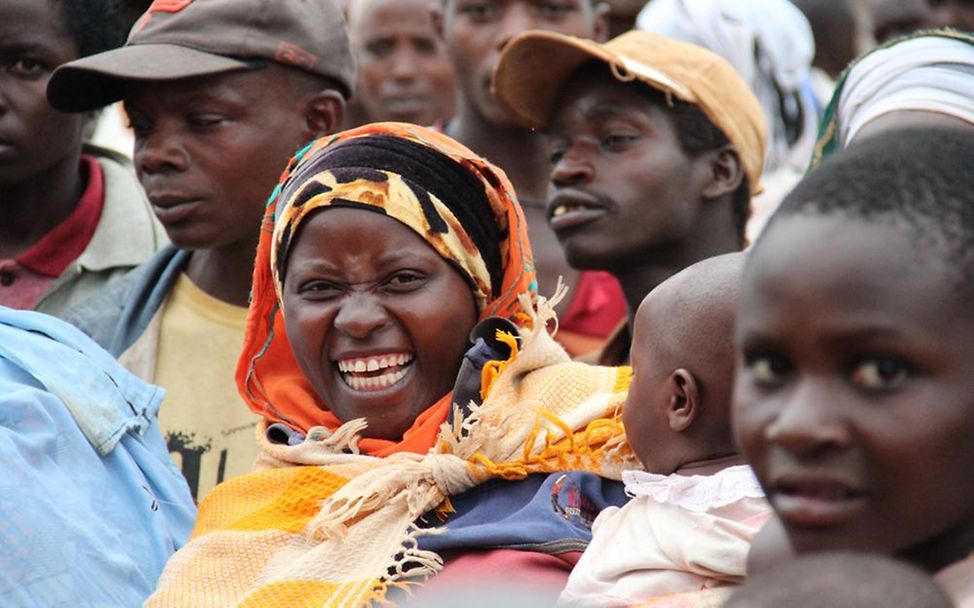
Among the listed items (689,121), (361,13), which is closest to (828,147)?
(689,121)

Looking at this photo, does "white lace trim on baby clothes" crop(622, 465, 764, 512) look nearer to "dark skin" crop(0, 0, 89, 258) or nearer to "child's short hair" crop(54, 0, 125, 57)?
"dark skin" crop(0, 0, 89, 258)

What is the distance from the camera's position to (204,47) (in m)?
4.70

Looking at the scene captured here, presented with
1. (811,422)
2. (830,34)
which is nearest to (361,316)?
(811,422)

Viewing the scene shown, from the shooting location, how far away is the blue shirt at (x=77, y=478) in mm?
3238

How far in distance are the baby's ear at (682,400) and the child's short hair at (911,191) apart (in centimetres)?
78

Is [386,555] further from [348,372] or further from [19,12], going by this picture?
[19,12]

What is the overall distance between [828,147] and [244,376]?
1574mm

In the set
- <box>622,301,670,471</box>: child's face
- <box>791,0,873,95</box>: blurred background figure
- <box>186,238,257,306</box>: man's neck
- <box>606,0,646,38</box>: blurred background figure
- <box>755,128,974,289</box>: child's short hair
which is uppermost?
<box>755,128,974,289</box>: child's short hair

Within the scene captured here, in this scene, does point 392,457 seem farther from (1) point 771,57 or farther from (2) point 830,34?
(2) point 830,34

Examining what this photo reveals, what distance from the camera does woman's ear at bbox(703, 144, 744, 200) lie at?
15.8 feet

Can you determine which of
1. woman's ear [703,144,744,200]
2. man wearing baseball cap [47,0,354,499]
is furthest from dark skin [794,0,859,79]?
man wearing baseball cap [47,0,354,499]

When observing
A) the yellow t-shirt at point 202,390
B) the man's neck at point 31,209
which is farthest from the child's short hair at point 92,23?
the yellow t-shirt at point 202,390

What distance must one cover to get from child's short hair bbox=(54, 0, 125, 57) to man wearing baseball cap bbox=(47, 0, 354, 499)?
44cm

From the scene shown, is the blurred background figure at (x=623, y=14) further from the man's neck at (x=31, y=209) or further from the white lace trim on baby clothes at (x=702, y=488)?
the white lace trim on baby clothes at (x=702, y=488)
